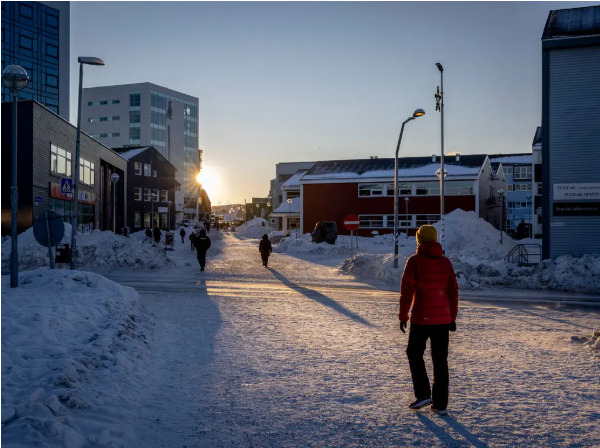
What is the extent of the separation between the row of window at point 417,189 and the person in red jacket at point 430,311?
4183cm

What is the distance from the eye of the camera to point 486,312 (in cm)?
1146

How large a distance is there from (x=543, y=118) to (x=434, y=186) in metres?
25.9

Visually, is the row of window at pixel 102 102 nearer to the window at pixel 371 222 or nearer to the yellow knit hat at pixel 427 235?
the window at pixel 371 222

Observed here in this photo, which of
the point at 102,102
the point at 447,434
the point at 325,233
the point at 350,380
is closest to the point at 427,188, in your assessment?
the point at 325,233

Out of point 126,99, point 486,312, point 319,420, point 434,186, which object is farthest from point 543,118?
point 126,99

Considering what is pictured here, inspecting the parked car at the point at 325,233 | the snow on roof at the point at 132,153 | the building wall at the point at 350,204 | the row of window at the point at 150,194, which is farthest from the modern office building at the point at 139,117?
the parked car at the point at 325,233

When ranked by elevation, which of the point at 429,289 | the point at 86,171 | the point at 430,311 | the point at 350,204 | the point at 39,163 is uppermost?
the point at 86,171

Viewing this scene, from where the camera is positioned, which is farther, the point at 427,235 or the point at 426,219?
the point at 426,219

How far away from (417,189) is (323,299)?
34739 mm

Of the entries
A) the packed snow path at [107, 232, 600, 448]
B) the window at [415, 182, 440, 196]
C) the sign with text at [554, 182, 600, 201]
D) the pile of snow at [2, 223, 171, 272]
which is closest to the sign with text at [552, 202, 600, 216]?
the sign with text at [554, 182, 600, 201]

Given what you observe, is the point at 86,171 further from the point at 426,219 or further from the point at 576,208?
the point at 576,208

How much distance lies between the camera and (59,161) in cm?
3033

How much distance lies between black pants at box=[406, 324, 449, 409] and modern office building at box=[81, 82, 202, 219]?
105 m

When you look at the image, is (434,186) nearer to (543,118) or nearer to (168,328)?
(543,118)
